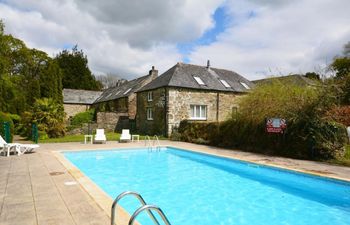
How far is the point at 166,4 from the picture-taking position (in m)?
12.2

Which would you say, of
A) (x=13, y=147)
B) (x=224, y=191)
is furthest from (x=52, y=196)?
(x=13, y=147)

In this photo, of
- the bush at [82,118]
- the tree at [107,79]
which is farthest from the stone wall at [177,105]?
the tree at [107,79]

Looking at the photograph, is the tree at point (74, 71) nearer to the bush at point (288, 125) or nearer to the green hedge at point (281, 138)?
A: the green hedge at point (281, 138)

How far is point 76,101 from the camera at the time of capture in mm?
37094

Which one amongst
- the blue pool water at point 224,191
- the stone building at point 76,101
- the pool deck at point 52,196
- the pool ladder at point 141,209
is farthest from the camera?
the stone building at point 76,101

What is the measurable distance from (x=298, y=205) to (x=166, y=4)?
33.0 feet

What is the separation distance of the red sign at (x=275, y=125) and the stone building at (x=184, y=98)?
708 cm

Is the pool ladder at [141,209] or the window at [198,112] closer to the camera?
the pool ladder at [141,209]

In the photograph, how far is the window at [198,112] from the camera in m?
22.3

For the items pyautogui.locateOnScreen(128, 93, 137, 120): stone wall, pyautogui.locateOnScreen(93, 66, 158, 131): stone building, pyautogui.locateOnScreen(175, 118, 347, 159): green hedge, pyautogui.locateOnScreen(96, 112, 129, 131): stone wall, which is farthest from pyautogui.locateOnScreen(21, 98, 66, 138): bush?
pyautogui.locateOnScreen(175, 118, 347, 159): green hedge

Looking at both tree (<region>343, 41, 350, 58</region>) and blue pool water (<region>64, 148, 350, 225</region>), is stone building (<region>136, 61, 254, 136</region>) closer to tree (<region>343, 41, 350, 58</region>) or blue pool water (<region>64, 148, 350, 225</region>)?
blue pool water (<region>64, 148, 350, 225</region>)

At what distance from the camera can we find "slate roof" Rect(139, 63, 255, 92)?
21906 mm

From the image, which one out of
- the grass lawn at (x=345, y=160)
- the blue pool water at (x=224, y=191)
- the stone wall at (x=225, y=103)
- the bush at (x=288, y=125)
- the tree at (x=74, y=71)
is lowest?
the blue pool water at (x=224, y=191)

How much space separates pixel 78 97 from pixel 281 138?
3215 centimetres
